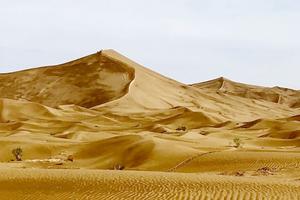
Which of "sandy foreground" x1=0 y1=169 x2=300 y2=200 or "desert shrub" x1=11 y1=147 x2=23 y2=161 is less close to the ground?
"sandy foreground" x1=0 y1=169 x2=300 y2=200

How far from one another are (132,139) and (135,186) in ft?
62.9

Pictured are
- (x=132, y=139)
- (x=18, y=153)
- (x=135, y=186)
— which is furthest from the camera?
(x=132, y=139)

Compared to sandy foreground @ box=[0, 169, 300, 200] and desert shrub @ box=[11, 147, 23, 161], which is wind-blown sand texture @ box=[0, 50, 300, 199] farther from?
desert shrub @ box=[11, 147, 23, 161]

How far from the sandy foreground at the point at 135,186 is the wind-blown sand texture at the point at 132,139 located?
3 centimetres

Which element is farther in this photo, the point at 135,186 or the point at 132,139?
the point at 132,139

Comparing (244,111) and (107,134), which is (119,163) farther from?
(244,111)

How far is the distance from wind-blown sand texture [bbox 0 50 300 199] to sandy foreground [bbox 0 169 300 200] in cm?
3

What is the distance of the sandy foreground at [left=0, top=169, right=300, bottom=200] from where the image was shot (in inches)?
607

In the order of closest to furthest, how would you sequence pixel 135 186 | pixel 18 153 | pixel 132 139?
pixel 135 186 < pixel 18 153 < pixel 132 139

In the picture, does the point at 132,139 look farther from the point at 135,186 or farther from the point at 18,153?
the point at 135,186

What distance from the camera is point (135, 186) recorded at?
17297 millimetres

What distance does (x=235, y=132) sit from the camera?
168 feet

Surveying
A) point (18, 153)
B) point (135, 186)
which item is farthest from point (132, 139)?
point (135, 186)

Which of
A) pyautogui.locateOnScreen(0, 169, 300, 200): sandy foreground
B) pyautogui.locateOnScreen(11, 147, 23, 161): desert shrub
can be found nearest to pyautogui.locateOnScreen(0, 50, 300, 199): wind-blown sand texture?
pyautogui.locateOnScreen(0, 169, 300, 200): sandy foreground
